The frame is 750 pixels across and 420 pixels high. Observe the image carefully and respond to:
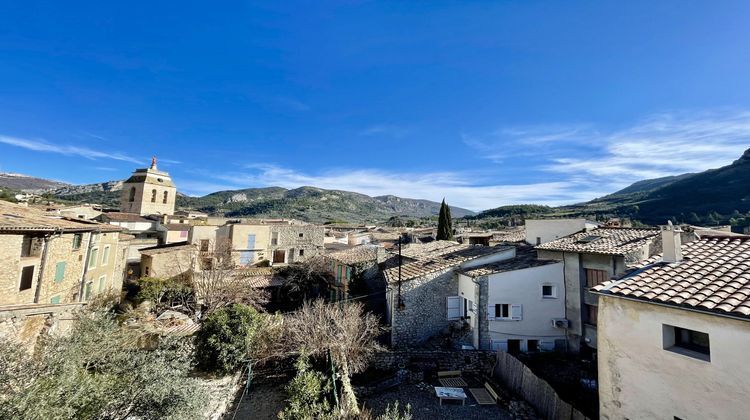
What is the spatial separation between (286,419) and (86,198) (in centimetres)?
12942

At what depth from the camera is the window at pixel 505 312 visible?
1823 centimetres

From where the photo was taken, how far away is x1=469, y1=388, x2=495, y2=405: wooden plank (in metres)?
14.1

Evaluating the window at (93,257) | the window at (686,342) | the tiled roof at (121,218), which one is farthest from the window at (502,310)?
A: the tiled roof at (121,218)

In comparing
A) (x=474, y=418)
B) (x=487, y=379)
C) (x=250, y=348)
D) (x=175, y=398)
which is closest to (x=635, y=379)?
(x=474, y=418)

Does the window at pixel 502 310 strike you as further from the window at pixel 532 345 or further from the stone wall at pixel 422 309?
the stone wall at pixel 422 309

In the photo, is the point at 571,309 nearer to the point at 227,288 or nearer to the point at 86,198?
the point at 227,288

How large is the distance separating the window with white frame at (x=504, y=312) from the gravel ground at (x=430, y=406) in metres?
4.84

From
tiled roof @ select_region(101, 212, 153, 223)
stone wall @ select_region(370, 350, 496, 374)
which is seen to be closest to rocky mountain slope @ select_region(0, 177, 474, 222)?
tiled roof @ select_region(101, 212, 153, 223)

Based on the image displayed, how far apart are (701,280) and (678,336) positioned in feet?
5.18

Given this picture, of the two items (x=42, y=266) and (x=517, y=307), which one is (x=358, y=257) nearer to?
(x=517, y=307)

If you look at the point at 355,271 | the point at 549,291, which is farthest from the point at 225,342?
the point at 549,291

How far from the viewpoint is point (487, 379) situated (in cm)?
1611

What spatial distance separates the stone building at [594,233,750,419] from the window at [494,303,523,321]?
8805mm

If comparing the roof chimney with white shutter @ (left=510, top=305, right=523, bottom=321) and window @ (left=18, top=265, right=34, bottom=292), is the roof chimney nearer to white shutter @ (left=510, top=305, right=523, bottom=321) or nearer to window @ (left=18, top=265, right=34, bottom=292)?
white shutter @ (left=510, top=305, right=523, bottom=321)
